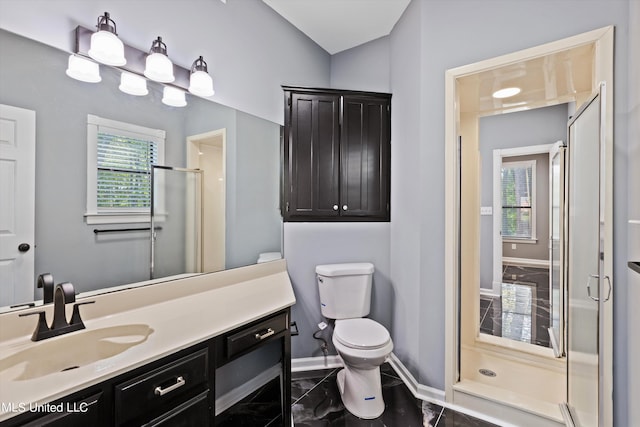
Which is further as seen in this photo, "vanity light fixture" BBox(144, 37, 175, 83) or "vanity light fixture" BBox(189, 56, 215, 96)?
"vanity light fixture" BBox(189, 56, 215, 96)

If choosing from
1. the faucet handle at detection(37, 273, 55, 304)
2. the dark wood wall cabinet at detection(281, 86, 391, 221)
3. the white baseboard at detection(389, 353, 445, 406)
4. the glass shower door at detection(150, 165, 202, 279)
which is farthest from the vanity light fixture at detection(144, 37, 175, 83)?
the white baseboard at detection(389, 353, 445, 406)

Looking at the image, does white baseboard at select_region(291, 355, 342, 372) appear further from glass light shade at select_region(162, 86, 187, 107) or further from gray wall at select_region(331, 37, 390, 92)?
gray wall at select_region(331, 37, 390, 92)

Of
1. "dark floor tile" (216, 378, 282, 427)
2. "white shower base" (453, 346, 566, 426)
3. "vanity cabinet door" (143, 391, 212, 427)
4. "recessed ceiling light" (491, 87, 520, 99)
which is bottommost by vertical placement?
"dark floor tile" (216, 378, 282, 427)

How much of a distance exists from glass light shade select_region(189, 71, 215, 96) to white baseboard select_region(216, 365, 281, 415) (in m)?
1.90

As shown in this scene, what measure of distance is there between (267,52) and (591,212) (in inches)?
91.5

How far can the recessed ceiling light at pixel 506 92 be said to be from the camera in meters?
1.99

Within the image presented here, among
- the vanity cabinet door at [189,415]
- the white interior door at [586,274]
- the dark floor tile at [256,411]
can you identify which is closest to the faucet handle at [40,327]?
the vanity cabinet door at [189,415]

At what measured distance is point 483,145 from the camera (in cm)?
407

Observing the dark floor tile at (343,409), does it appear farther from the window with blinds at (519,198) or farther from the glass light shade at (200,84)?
the window with blinds at (519,198)

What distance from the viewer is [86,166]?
1.29 meters

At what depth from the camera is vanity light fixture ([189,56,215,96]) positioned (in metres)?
1.71


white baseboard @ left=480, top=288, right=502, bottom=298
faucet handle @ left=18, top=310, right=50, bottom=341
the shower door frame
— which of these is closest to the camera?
faucet handle @ left=18, top=310, right=50, bottom=341

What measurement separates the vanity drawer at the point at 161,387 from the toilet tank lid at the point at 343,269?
1.18m

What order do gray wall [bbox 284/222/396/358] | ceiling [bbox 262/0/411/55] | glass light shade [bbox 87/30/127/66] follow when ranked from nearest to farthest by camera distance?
1. glass light shade [bbox 87/30/127/66]
2. ceiling [bbox 262/0/411/55]
3. gray wall [bbox 284/222/396/358]
